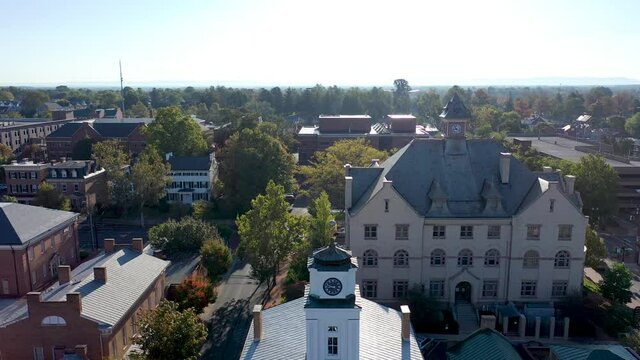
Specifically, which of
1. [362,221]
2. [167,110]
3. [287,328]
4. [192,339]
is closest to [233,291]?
[362,221]

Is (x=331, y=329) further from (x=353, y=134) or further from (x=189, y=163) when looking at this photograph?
(x=353, y=134)

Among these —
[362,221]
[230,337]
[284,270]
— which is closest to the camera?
[230,337]

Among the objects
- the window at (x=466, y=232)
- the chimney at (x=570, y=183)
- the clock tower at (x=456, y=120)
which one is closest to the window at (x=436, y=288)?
the window at (x=466, y=232)

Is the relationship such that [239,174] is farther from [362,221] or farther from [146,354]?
[146,354]

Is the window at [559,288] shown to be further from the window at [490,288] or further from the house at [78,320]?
the house at [78,320]

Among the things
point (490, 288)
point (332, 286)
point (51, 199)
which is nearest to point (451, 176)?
point (490, 288)

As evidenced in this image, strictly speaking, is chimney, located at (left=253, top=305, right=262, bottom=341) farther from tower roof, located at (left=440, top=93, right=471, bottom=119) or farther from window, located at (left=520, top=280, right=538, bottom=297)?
tower roof, located at (left=440, top=93, right=471, bottom=119)
